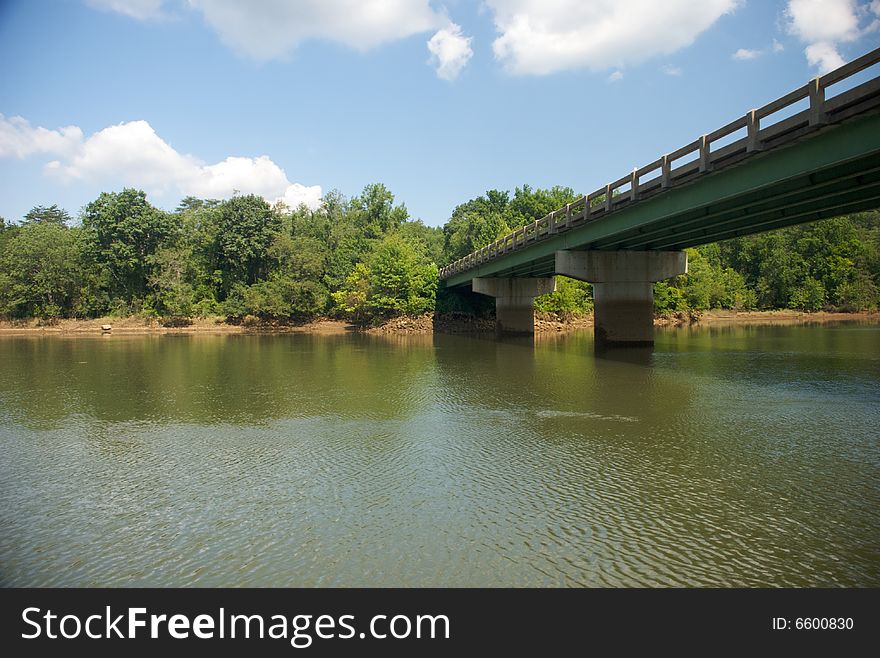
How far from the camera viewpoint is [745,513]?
9328 millimetres

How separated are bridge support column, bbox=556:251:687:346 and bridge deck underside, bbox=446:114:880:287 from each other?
63 cm

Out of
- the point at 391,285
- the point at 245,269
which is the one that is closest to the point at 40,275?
the point at 245,269

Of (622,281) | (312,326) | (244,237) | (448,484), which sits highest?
(244,237)

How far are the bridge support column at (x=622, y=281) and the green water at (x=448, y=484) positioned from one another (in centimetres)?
1422

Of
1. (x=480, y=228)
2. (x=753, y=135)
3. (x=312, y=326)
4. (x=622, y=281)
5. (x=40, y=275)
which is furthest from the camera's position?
(x=480, y=228)

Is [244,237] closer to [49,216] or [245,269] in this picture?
[245,269]

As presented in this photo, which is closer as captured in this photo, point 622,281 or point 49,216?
point 622,281

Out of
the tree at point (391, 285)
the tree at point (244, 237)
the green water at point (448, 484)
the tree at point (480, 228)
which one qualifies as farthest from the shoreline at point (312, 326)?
the green water at point (448, 484)

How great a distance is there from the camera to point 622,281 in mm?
37906

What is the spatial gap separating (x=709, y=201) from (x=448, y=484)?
59.4ft

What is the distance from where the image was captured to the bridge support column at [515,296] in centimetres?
5722

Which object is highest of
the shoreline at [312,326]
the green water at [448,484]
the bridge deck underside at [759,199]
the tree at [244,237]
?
the tree at [244,237]

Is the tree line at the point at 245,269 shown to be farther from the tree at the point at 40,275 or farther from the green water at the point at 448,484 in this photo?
the green water at the point at 448,484
